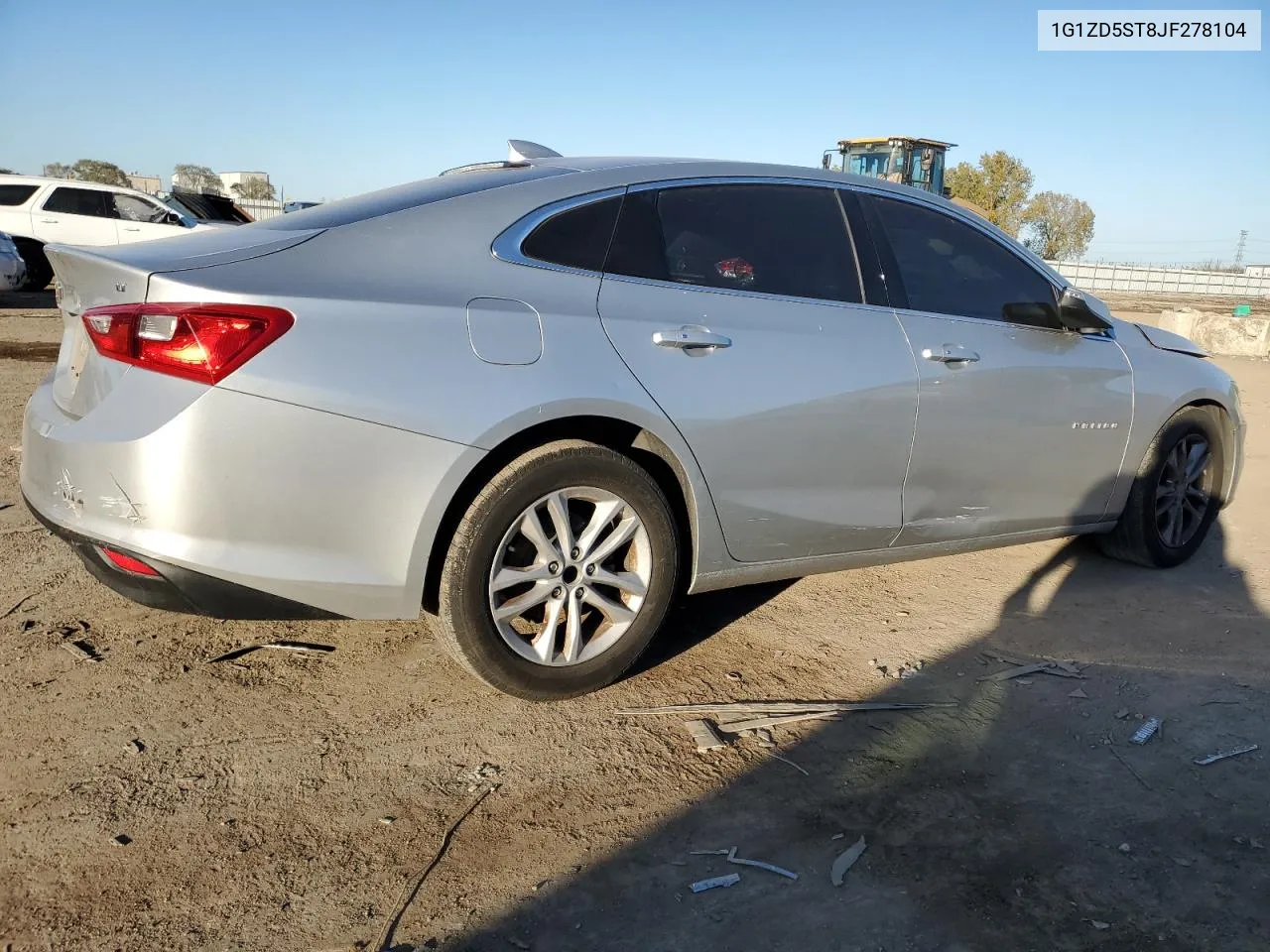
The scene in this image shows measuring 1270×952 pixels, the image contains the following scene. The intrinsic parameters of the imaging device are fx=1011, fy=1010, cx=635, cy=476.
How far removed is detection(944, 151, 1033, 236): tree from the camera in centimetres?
6500

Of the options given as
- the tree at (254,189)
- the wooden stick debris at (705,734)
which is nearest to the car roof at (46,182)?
the wooden stick debris at (705,734)

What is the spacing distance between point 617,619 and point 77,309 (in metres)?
1.86

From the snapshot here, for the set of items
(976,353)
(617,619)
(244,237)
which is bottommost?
(617,619)

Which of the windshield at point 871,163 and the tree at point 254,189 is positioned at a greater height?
the tree at point 254,189

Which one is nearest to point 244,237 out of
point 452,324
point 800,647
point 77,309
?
point 77,309

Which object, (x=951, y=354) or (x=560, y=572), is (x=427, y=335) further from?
(x=951, y=354)

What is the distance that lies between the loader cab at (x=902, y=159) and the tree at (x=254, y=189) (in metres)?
29.0

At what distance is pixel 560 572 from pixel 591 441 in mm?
427

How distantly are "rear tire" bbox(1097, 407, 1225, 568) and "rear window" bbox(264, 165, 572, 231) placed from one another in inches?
121

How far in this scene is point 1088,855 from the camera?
2500 millimetres

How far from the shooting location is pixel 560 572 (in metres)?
3.08

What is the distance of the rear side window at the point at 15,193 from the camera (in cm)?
1591

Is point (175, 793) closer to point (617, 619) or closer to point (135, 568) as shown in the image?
point (135, 568)

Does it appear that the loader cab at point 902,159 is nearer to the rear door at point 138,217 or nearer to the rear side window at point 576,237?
the rear door at point 138,217
